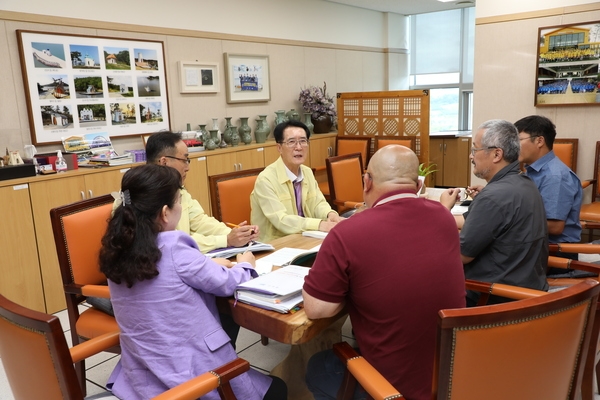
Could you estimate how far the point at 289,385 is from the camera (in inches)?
94.6

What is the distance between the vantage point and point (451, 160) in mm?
7137

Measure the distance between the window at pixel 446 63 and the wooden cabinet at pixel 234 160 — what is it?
3.94 m

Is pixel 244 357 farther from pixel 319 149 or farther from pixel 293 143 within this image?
pixel 319 149

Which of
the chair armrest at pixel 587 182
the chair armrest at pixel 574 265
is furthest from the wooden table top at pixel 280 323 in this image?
the chair armrest at pixel 587 182

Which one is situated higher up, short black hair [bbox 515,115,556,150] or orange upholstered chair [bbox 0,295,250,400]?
short black hair [bbox 515,115,556,150]

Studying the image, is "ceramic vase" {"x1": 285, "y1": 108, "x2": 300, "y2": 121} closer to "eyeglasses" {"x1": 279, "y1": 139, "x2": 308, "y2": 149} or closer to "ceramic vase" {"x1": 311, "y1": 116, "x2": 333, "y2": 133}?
"ceramic vase" {"x1": 311, "y1": 116, "x2": 333, "y2": 133}

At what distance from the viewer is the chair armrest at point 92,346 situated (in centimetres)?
165

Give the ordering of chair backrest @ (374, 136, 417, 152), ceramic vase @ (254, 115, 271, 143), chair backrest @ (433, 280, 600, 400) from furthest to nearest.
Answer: chair backrest @ (374, 136, 417, 152)
ceramic vase @ (254, 115, 271, 143)
chair backrest @ (433, 280, 600, 400)

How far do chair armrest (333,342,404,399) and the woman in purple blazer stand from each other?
1.17 ft

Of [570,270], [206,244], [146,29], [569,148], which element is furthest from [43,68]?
[569,148]

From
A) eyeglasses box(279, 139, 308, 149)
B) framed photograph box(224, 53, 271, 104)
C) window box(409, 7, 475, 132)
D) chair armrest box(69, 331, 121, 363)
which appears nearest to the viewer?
chair armrest box(69, 331, 121, 363)

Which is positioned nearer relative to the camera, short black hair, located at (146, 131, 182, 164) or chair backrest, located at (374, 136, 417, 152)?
short black hair, located at (146, 131, 182, 164)

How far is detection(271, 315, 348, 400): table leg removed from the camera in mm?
2385

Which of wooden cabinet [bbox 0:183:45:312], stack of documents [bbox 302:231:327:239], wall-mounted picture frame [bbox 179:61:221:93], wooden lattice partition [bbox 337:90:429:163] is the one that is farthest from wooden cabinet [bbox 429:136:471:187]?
wooden cabinet [bbox 0:183:45:312]
